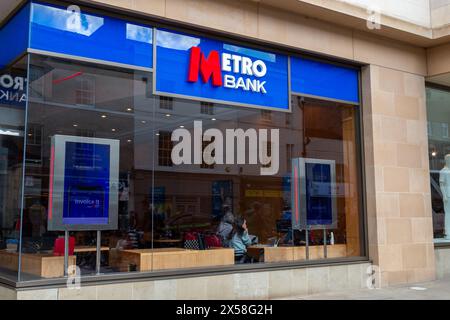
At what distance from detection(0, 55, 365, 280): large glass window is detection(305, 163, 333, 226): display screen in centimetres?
2

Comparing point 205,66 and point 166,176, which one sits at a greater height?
point 205,66

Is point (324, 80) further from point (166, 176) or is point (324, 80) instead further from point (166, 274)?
point (166, 274)

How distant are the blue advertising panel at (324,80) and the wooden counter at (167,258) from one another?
3308mm

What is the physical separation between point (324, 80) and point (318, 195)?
87.6 inches

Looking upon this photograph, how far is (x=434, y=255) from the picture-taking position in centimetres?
1119

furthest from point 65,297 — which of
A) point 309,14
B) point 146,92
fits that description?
point 309,14

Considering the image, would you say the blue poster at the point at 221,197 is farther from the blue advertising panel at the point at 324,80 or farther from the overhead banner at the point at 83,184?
the overhead banner at the point at 83,184

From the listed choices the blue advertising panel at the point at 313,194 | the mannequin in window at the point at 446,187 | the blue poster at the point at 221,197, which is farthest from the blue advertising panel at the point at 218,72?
the mannequin in window at the point at 446,187

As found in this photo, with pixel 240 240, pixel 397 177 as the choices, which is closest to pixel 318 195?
pixel 240 240

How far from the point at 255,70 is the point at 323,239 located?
11.2 ft

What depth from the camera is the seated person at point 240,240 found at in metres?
9.01

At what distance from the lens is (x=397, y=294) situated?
9.23 metres

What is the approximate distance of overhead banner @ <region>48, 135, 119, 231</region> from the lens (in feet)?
23.3

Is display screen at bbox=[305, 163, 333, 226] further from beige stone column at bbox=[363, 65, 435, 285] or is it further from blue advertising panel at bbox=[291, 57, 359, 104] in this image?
blue advertising panel at bbox=[291, 57, 359, 104]
